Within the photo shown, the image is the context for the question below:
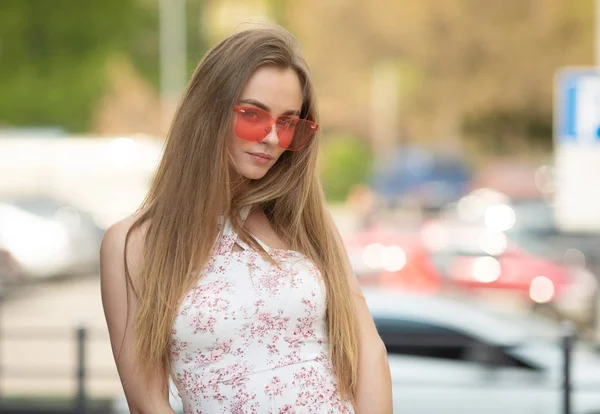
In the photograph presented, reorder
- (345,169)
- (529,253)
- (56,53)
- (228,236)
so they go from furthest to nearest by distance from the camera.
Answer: (345,169) → (56,53) → (529,253) → (228,236)

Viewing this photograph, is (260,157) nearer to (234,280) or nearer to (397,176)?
(234,280)

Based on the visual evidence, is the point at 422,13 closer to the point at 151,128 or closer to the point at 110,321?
the point at 151,128

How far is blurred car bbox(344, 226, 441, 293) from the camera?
508 inches

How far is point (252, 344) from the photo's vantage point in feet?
8.15

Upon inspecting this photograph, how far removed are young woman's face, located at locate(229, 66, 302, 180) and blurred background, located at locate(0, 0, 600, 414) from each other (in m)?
0.32

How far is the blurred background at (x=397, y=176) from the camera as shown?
6512 mm

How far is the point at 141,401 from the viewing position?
248 cm

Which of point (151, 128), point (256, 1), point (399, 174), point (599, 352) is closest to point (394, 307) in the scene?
point (599, 352)

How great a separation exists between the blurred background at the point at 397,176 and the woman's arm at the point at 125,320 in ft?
2.02

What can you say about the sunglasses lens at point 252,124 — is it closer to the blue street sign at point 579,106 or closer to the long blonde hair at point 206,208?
the long blonde hair at point 206,208

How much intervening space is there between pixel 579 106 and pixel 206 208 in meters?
6.15

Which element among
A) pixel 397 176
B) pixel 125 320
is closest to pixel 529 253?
pixel 125 320

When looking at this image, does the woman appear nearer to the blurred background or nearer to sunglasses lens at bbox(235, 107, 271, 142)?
sunglasses lens at bbox(235, 107, 271, 142)

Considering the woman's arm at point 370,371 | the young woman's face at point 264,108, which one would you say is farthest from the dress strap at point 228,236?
the woman's arm at point 370,371
